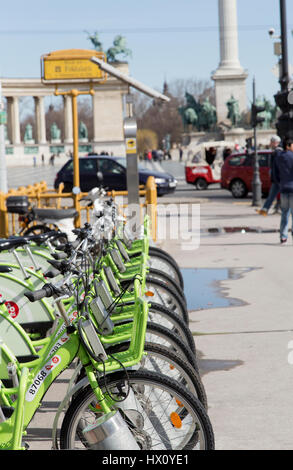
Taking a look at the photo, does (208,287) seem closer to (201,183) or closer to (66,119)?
(201,183)

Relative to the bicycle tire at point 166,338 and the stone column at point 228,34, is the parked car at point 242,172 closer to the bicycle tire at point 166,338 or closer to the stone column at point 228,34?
the bicycle tire at point 166,338

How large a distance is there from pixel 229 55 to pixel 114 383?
53022 mm

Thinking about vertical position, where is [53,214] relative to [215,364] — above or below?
above

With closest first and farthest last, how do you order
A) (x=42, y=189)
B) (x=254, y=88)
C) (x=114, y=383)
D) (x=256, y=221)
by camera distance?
(x=114, y=383) → (x=42, y=189) → (x=256, y=221) → (x=254, y=88)

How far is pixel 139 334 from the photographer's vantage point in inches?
142

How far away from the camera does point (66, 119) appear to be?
82812 mm

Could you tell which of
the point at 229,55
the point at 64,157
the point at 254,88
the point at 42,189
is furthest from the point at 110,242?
the point at 64,157

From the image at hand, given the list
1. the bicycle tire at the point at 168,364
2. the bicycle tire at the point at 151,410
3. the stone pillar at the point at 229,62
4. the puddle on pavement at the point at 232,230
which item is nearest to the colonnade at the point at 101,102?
the stone pillar at the point at 229,62

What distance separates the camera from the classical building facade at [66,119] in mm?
69500

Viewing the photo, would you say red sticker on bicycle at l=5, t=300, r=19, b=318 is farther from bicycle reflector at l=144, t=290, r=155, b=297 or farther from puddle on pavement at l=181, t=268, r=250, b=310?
puddle on pavement at l=181, t=268, r=250, b=310

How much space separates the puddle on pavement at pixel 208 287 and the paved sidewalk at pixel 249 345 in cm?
6

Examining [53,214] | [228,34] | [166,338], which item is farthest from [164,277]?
[228,34]

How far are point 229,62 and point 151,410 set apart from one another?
5244cm
